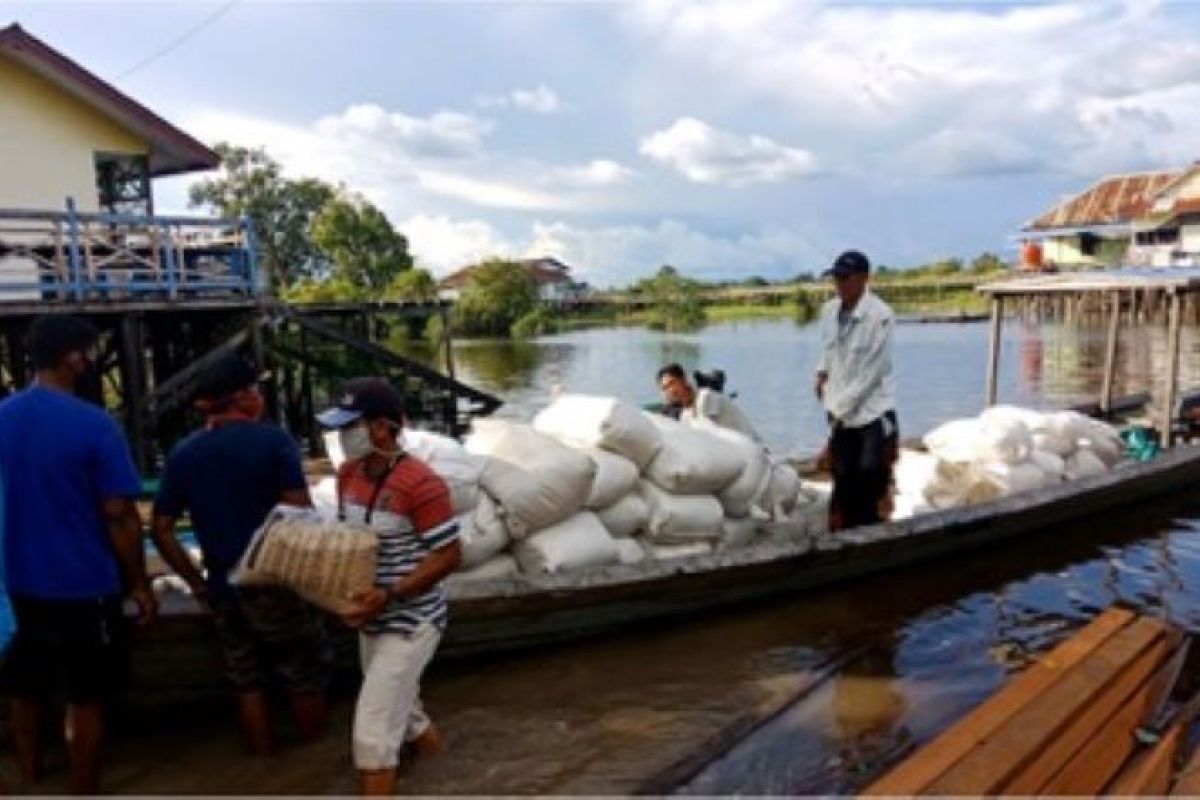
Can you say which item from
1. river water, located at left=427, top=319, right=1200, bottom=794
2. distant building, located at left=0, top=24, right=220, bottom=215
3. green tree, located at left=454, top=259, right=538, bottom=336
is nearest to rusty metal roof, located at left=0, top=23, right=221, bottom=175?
distant building, located at left=0, top=24, right=220, bottom=215

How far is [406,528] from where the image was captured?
10.1 feet

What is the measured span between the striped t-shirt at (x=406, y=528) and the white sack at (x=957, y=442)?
475 centimetres

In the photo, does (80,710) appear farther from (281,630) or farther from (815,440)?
(815,440)

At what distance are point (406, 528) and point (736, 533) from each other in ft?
9.30

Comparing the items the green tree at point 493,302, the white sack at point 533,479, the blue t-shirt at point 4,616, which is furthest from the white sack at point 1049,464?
the green tree at point 493,302

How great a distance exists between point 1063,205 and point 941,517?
48985 millimetres

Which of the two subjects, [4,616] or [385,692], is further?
[4,616]

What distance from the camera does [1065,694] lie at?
336 centimetres

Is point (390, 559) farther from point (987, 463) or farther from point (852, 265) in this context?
point (987, 463)

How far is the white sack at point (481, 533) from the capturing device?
4375 mm

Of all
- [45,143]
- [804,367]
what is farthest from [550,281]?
[45,143]

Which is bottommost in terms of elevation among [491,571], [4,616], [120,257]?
[491,571]

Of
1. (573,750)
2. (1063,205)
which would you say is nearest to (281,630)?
(573,750)

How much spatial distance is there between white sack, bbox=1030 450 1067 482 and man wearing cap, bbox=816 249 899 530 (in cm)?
213
